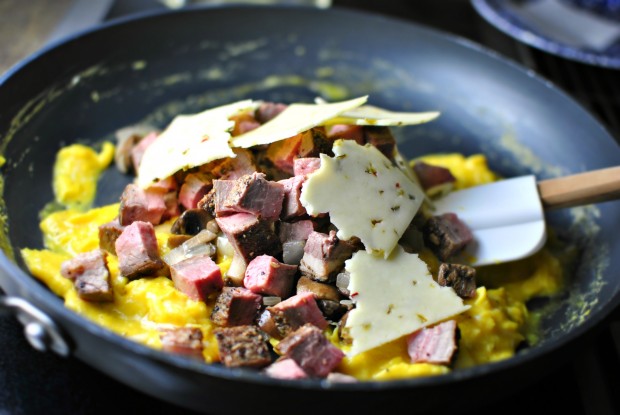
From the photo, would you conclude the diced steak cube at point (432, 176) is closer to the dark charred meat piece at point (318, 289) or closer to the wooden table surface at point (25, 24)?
the dark charred meat piece at point (318, 289)

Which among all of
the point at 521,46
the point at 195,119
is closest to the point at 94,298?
the point at 195,119

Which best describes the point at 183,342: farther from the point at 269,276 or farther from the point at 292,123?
the point at 292,123

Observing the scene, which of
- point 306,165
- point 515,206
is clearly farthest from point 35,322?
point 515,206

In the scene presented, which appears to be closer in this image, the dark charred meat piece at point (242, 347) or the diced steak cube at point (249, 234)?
the dark charred meat piece at point (242, 347)

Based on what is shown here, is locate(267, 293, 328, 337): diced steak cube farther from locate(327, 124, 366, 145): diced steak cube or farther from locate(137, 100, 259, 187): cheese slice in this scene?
locate(327, 124, 366, 145): diced steak cube

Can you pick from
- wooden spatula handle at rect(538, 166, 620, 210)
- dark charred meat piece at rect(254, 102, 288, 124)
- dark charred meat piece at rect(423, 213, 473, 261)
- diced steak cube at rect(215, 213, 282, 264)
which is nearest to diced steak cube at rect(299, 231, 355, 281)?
diced steak cube at rect(215, 213, 282, 264)

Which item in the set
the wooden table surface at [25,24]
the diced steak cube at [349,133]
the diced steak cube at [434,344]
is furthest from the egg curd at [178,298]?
the wooden table surface at [25,24]
